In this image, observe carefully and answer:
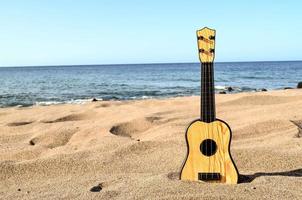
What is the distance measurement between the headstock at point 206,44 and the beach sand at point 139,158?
3.50ft

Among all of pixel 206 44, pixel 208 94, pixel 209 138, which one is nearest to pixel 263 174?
pixel 209 138

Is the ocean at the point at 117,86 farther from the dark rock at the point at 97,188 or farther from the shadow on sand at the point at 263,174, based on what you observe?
the shadow on sand at the point at 263,174

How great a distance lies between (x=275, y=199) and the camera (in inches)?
125

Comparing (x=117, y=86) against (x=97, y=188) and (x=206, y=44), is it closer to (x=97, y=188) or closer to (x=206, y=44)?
(x=97, y=188)

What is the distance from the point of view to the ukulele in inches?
139

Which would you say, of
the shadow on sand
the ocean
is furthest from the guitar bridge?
the ocean

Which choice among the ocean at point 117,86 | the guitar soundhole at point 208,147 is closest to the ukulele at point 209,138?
the guitar soundhole at point 208,147

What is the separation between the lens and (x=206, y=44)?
11.5 ft

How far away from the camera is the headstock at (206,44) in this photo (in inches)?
138

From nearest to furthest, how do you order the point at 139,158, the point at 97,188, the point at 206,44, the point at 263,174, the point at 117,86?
the point at 206,44, the point at 97,188, the point at 263,174, the point at 139,158, the point at 117,86

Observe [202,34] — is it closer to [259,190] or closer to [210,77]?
[210,77]

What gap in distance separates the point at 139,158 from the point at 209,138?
1374 mm

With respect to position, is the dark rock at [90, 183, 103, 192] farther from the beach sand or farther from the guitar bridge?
the guitar bridge

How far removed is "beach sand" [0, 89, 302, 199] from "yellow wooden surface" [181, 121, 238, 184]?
14 centimetres
